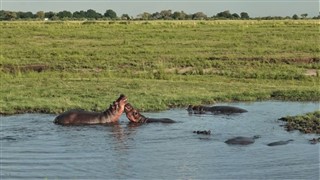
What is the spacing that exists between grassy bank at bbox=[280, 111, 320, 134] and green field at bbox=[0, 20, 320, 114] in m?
3.65

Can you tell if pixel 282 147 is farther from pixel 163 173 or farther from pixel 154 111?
pixel 154 111

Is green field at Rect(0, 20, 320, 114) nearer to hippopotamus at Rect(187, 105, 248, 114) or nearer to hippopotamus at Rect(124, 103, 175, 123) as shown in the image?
hippopotamus at Rect(187, 105, 248, 114)

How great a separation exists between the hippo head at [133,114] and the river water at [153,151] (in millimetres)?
165

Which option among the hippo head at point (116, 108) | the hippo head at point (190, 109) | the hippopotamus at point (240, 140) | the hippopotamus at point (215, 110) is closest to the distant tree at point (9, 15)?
the hippo head at point (190, 109)

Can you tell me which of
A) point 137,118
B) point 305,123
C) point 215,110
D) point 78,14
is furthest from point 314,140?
point 78,14

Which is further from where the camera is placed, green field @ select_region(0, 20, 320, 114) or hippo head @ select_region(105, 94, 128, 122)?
A: green field @ select_region(0, 20, 320, 114)

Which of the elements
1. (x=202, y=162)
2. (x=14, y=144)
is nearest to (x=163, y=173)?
(x=202, y=162)

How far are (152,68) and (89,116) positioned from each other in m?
12.8

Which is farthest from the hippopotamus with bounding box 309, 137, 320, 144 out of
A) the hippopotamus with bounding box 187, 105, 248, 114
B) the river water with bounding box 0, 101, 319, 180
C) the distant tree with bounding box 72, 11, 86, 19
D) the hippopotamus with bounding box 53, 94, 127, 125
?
the distant tree with bounding box 72, 11, 86, 19

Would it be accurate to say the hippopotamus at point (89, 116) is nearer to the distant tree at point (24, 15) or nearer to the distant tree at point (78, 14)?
the distant tree at point (24, 15)

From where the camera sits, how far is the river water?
9.13 meters

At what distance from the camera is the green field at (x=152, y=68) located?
1741 centimetres

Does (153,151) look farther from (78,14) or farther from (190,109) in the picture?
(78,14)

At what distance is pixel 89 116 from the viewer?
13.3 m
